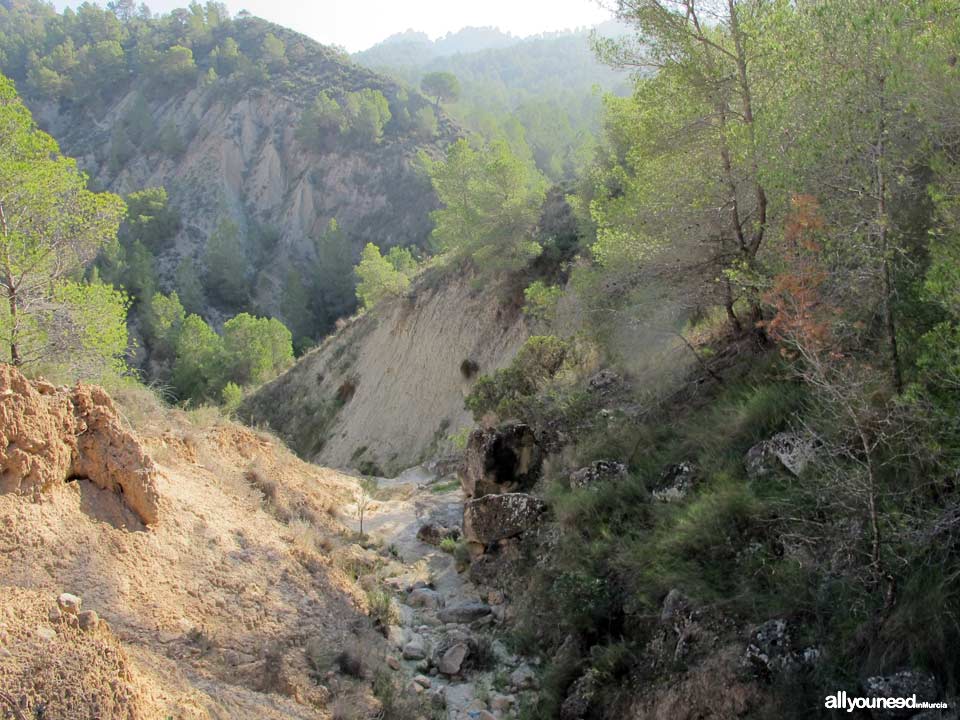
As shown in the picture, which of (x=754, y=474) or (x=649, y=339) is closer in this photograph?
(x=754, y=474)

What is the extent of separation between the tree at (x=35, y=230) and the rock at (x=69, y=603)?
5875 mm

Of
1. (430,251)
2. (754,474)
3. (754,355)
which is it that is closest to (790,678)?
(754,474)

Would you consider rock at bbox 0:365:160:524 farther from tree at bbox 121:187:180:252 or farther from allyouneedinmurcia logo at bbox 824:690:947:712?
tree at bbox 121:187:180:252

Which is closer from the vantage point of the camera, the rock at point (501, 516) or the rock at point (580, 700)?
the rock at point (580, 700)

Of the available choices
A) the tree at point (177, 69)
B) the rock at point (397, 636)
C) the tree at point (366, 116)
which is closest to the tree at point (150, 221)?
the tree at point (366, 116)

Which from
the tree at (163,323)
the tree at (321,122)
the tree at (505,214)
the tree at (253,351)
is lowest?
the tree at (163,323)

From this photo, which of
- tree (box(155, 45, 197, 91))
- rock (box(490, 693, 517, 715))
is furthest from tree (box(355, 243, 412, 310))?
tree (box(155, 45, 197, 91))

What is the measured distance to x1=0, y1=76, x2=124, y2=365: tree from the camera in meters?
10.4

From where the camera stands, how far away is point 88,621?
202 inches

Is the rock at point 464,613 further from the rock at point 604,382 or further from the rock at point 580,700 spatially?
the rock at point 604,382

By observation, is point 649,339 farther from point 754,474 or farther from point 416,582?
point 416,582

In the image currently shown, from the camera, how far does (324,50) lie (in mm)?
83750

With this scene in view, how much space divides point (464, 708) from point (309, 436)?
2294 centimetres

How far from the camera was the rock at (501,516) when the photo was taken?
9.44 meters
